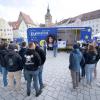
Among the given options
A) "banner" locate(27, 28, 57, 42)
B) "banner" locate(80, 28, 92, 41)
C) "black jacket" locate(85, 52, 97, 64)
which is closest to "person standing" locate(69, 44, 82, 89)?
"black jacket" locate(85, 52, 97, 64)

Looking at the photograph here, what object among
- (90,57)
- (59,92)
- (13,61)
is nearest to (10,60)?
(13,61)

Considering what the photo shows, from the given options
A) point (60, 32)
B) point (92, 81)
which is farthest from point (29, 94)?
point (60, 32)

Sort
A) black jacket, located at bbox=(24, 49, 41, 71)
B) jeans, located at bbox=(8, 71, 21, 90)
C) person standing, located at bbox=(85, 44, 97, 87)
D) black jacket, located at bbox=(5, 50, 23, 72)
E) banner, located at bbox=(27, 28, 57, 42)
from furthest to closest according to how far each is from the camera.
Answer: banner, located at bbox=(27, 28, 57, 42) → person standing, located at bbox=(85, 44, 97, 87) → jeans, located at bbox=(8, 71, 21, 90) → black jacket, located at bbox=(5, 50, 23, 72) → black jacket, located at bbox=(24, 49, 41, 71)

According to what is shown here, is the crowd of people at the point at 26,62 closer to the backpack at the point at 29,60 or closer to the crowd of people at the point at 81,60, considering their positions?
the backpack at the point at 29,60

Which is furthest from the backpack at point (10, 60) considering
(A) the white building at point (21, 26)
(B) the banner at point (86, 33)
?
(A) the white building at point (21, 26)

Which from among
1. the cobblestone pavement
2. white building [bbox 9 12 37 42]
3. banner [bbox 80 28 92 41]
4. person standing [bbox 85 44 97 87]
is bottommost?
the cobblestone pavement

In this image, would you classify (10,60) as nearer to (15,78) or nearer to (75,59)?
(15,78)

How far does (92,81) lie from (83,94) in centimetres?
134

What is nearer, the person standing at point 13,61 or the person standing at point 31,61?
the person standing at point 31,61

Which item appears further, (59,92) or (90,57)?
(90,57)

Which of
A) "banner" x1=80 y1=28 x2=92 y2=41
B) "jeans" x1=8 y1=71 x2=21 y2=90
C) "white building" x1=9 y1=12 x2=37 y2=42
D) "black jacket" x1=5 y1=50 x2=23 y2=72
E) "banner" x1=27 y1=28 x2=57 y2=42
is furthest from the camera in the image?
"white building" x1=9 y1=12 x2=37 y2=42

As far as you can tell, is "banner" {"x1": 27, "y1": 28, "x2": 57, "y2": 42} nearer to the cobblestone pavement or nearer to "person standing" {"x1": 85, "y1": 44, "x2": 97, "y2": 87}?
the cobblestone pavement

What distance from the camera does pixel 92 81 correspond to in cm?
632

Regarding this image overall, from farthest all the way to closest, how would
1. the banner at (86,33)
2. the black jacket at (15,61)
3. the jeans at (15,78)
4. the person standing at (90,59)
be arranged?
the banner at (86,33), the person standing at (90,59), the jeans at (15,78), the black jacket at (15,61)
